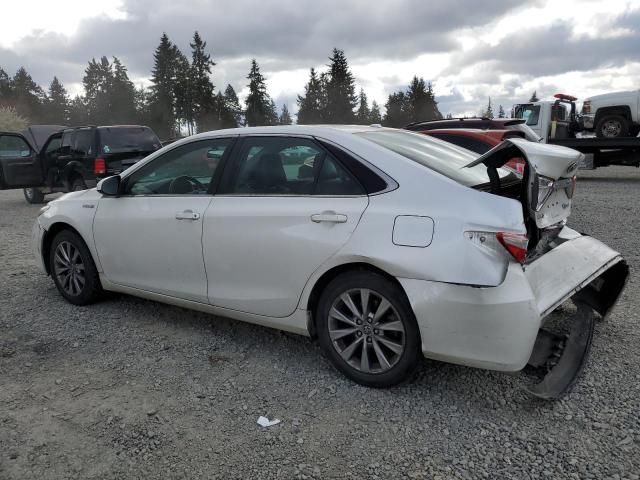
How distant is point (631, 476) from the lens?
7.73 ft

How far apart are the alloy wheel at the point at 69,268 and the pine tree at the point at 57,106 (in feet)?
312

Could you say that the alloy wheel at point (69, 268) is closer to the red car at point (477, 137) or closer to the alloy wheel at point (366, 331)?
the alloy wheel at point (366, 331)

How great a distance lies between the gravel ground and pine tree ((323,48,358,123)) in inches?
2772

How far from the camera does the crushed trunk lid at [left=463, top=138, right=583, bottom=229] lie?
9.62 feet

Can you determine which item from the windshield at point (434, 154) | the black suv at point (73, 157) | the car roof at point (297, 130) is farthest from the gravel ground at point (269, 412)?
the black suv at point (73, 157)

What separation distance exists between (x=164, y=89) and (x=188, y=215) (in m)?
84.9

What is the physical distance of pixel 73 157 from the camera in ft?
37.2

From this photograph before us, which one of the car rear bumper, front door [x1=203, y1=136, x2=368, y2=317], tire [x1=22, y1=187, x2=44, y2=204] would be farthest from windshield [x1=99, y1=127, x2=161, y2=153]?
the car rear bumper

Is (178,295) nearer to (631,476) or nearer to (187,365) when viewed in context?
(187,365)

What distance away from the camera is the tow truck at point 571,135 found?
14.1 m

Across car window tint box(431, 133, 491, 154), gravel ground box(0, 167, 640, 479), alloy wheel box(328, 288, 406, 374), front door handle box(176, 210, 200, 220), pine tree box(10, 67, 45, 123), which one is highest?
pine tree box(10, 67, 45, 123)

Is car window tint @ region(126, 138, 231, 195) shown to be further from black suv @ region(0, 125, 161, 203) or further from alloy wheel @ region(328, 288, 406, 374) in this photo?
black suv @ region(0, 125, 161, 203)

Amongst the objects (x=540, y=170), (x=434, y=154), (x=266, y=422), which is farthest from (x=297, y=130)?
(x=266, y=422)

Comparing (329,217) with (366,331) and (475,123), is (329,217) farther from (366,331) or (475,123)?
(475,123)
